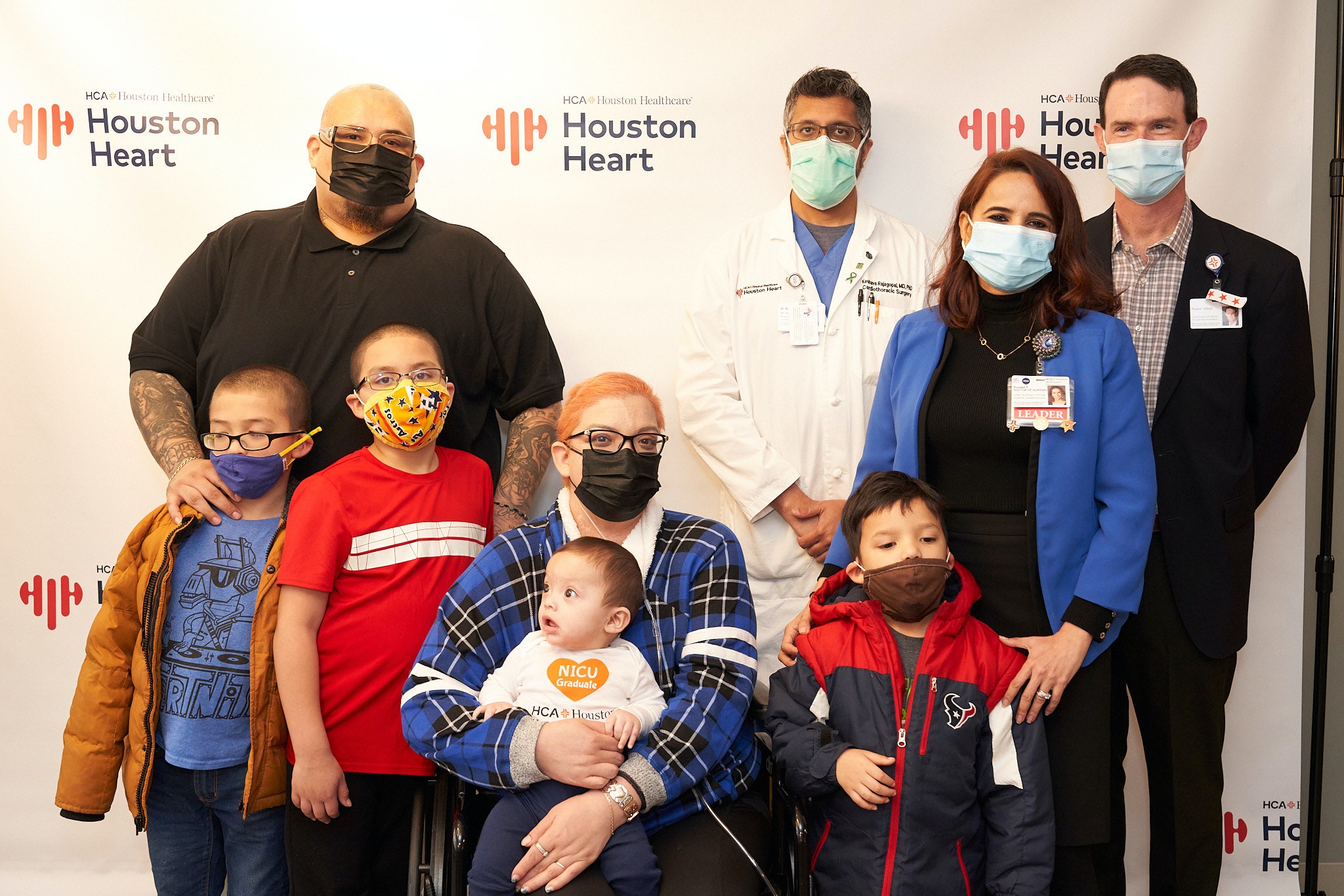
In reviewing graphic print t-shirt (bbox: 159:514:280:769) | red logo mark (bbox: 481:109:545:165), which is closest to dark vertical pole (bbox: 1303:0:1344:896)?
red logo mark (bbox: 481:109:545:165)

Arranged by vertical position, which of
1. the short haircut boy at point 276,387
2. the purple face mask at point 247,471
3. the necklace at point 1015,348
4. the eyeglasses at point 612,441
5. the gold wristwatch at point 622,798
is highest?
the necklace at point 1015,348

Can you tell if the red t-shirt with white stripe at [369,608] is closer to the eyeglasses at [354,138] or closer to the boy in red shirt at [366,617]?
the boy in red shirt at [366,617]

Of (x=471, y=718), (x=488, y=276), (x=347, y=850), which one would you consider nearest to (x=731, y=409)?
(x=488, y=276)

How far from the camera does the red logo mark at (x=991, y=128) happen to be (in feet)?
10.2

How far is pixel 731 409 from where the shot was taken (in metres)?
2.86

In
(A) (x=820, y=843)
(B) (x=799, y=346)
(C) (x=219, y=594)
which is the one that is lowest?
(A) (x=820, y=843)

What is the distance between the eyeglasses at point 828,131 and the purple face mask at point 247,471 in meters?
1.70

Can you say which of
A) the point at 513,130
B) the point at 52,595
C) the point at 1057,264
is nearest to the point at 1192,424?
the point at 1057,264

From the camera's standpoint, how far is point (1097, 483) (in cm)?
220

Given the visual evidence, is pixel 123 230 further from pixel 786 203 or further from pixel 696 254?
pixel 786 203

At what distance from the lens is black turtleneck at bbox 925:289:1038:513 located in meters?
2.21

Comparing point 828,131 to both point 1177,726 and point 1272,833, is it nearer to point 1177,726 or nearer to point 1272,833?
point 1177,726

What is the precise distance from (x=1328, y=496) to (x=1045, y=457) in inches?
59.6

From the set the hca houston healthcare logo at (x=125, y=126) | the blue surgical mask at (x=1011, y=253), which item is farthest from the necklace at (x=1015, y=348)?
the hca houston healthcare logo at (x=125, y=126)
